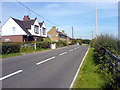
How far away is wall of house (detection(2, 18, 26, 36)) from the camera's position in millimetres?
32312

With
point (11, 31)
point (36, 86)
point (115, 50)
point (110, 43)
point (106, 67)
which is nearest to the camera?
point (36, 86)

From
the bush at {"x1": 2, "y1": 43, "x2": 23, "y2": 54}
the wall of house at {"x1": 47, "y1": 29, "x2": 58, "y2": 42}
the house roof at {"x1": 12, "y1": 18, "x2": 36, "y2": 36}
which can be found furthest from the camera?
the wall of house at {"x1": 47, "y1": 29, "x2": 58, "y2": 42}

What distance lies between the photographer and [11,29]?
33.4m

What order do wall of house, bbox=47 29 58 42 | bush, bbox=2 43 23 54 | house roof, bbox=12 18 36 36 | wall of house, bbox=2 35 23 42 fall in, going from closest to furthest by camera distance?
bush, bbox=2 43 23 54 < wall of house, bbox=2 35 23 42 < house roof, bbox=12 18 36 36 < wall of house, bbox=47 29 58 42

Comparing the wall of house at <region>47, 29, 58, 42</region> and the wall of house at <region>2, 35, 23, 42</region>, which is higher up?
the wall of house at <region>47, 29, 58, 42</region>

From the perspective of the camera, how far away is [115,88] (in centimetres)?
418

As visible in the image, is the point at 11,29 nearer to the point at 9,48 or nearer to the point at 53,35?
the point at 9,48

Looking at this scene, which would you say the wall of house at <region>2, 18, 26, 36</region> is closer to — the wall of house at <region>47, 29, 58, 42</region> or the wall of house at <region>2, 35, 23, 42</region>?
the wall of house at <region>2, 35, 23, 42</region>

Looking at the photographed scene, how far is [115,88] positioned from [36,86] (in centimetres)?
299

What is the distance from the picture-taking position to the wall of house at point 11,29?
32312mm

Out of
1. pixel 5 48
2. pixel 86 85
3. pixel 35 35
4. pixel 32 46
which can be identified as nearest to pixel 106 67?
pixel 86 85

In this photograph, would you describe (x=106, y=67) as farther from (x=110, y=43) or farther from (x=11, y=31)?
(x=11, y=31)

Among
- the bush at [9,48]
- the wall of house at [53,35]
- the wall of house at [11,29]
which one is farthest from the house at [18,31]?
the wall of house at [53,35]

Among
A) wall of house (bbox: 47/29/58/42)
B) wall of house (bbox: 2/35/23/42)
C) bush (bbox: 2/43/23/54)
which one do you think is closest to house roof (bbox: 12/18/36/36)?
wall of house (bbox: 2/35/23/42)
